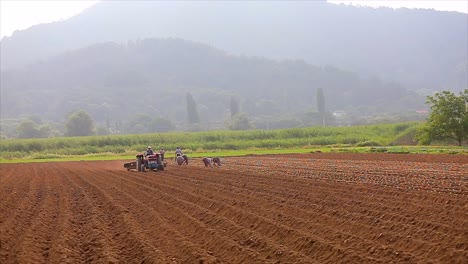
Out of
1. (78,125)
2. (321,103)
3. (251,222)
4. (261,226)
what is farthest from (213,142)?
(321,103)

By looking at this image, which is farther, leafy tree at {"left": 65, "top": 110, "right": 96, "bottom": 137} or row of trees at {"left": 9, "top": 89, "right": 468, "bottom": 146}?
leafy tree at {"left": 65, "top": 110, "right": 96, "bottom": 137}

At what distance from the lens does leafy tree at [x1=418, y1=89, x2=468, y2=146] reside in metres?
45.7

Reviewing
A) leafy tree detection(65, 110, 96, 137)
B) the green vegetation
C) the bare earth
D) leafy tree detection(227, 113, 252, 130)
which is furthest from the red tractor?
leafy tree detection(227, 113, 252, 130)

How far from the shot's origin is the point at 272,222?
12227mm

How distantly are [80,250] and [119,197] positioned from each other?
25.4ft

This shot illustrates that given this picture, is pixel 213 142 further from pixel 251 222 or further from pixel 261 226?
pixel 261 226

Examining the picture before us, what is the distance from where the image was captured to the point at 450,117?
1815 inches

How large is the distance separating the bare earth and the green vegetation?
1666 inches

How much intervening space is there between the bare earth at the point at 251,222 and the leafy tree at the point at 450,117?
1061 inches

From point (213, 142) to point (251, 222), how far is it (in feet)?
182

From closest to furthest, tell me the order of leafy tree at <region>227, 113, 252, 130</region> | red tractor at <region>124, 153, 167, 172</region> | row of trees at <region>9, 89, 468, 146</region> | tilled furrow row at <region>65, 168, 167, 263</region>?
tilled furrow row at <region>65, 168, 167, 263</region>
red tractor at <region>124, 153, 167, 172</region>
row of trees at <region>9, 89, 468, 146</region>
leafy tree at <region>227, 113, 252, 130</region>

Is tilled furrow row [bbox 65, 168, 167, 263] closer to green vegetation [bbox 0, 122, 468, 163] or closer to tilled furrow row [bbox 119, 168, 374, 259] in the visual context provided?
tilled furrow row [bbox 119, 168, 374, 259]

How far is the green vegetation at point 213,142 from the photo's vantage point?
63.3 m

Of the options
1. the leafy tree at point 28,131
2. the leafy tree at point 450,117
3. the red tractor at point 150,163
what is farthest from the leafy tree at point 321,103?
the red tractor at point 150,163
